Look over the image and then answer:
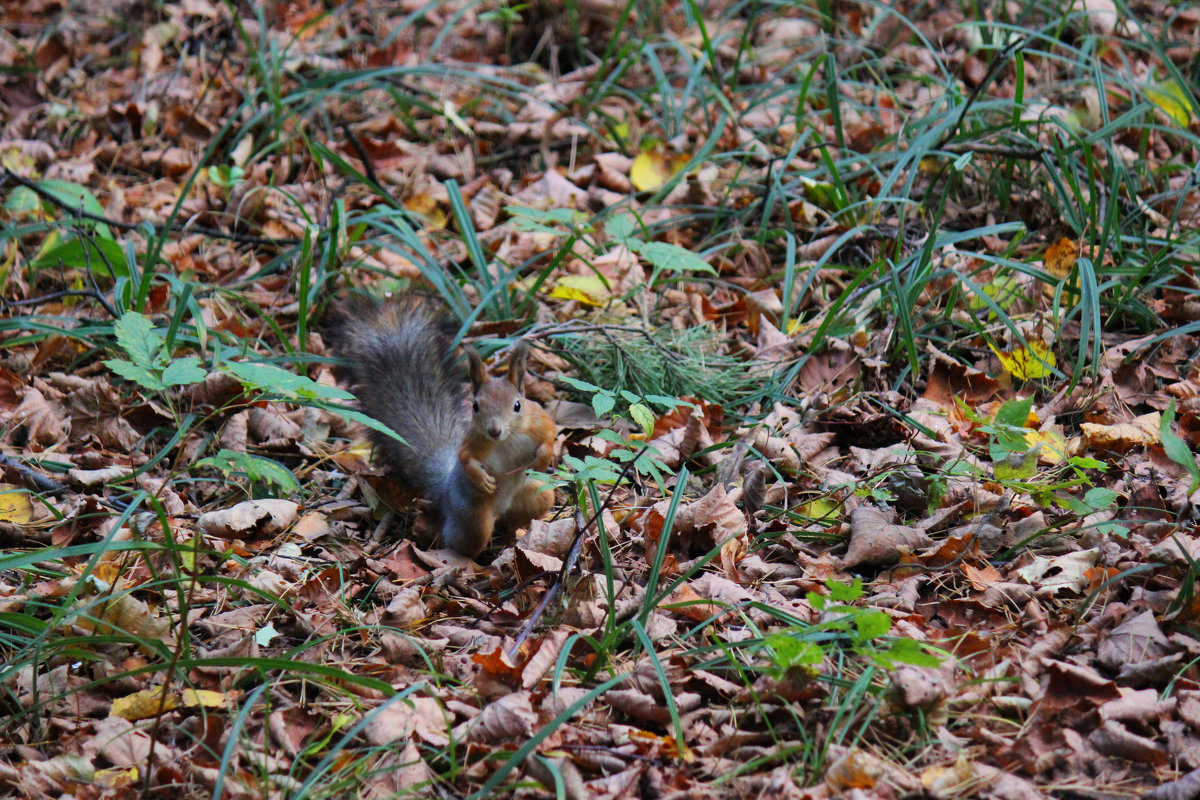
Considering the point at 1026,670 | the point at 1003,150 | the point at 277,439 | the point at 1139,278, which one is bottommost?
the point at 277,439

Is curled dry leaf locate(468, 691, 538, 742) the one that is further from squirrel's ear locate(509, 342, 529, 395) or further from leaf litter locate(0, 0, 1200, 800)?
squirrel's ear locate(509, 342, 529, 395)

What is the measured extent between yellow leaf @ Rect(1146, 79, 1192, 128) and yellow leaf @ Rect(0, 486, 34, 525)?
14.5ft

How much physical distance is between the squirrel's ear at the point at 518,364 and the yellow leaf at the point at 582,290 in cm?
109

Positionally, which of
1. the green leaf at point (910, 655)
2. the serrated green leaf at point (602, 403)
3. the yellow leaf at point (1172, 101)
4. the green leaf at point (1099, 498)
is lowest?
the green leaf at point (1099, 498)

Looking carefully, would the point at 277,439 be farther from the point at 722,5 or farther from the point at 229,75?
the point at 722,5

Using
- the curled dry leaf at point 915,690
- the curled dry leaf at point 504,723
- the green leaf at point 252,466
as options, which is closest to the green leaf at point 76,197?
the green leaf at point 252,466

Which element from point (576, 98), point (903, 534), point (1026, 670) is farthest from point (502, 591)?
point (576, 98)

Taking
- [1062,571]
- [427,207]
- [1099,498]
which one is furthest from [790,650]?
[427,207]

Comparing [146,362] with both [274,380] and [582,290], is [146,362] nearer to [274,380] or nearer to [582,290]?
[274,380]

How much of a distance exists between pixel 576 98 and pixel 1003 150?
2.33 metres

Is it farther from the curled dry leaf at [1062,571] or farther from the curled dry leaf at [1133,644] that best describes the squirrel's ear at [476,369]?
the curled dry leaf at [1133,644]

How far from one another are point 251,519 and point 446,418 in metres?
0.69

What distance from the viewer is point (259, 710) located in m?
2.38

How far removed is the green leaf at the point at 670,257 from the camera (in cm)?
352
